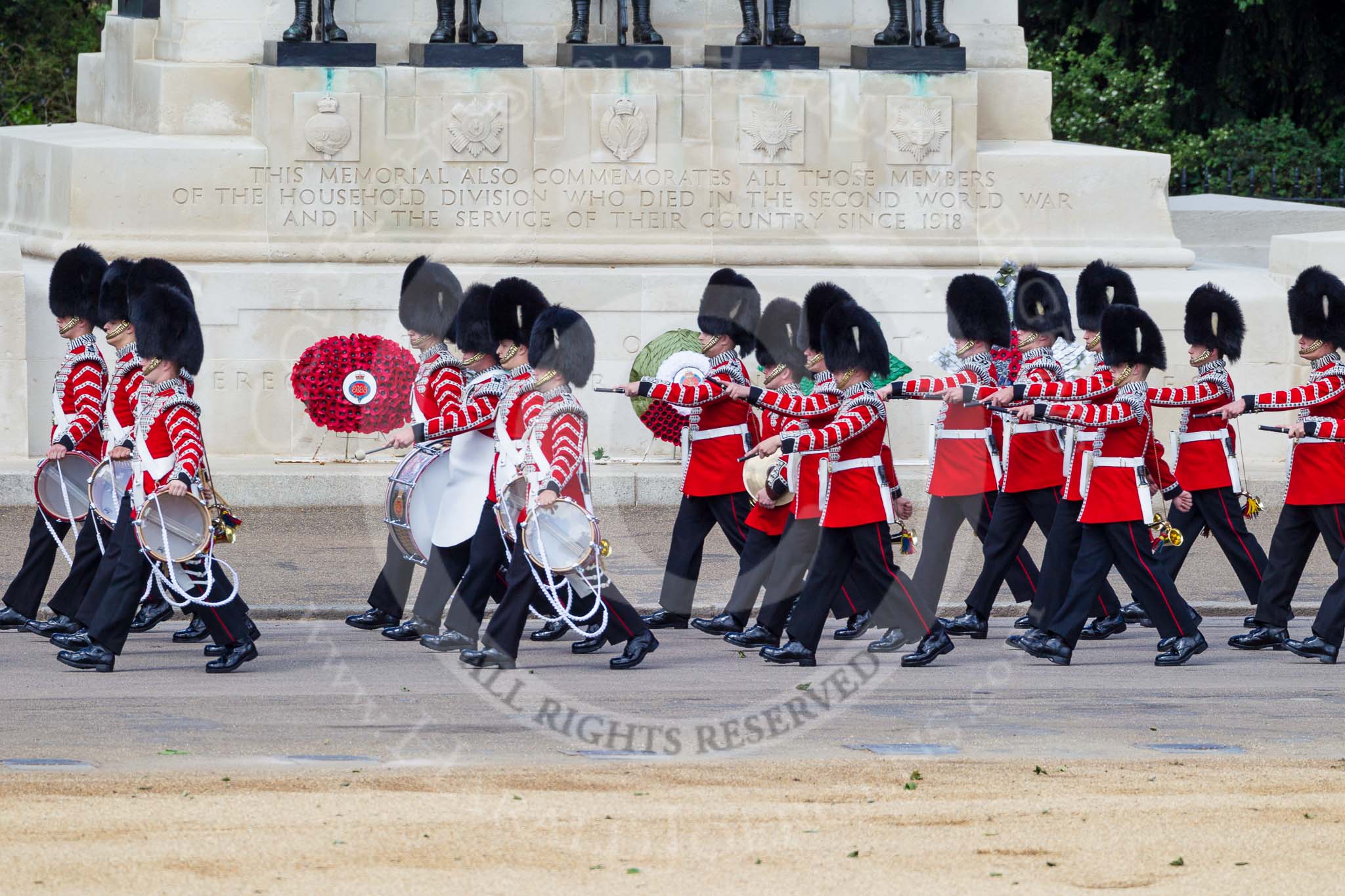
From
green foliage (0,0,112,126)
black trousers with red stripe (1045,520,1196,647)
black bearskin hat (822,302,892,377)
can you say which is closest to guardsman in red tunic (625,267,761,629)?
black bearskin hat (822,302,892,377)

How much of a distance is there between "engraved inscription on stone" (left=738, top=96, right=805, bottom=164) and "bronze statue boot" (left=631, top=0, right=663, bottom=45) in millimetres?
687

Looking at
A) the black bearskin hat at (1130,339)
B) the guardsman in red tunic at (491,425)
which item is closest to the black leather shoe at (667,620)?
the guardsman in red tunic at (491,425)

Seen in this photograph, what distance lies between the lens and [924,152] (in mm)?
15188

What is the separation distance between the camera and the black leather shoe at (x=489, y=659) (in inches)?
351

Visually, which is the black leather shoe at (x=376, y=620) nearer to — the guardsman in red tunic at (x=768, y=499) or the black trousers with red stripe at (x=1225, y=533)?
the guardsman in red tunic at (x=768, y=499)

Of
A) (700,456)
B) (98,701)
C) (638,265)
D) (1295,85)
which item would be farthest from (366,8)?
(1295,85)

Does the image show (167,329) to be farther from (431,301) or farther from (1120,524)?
(1120,524)

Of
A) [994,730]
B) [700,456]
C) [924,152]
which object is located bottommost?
[994,730]

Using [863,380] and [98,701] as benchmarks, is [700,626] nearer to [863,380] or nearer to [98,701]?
[863,380]

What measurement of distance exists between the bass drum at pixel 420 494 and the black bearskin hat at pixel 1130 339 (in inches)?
105

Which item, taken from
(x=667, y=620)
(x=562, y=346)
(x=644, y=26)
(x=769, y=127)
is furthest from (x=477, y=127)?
(x=562, y=346)

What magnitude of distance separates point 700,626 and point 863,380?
1503mm

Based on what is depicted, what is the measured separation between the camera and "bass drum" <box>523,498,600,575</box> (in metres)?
8.70

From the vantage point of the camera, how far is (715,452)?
10008 millimetres
